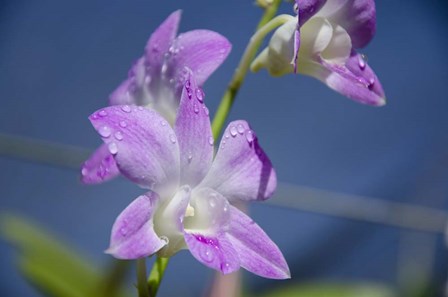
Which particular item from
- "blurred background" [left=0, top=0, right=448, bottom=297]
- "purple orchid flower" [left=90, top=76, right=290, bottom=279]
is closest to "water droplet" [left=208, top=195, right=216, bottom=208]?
"purple orchid flower" [left=90, top=76, right=290, bottom=279]

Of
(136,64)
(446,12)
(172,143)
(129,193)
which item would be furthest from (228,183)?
(446,12)

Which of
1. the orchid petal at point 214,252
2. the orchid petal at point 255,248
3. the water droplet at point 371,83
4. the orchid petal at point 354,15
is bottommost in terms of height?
the orchid petal at point 255,248

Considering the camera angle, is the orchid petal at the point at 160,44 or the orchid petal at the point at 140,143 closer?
the orchid petal at the point at 140,143

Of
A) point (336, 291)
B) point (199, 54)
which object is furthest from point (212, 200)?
point (336, 291)

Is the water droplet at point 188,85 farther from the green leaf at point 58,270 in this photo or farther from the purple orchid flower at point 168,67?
the green leaf at point 58,270

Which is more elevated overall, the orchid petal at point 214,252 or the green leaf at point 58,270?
the orchid petal at point 214,252

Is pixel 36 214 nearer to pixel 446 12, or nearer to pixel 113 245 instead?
pixel 446 12

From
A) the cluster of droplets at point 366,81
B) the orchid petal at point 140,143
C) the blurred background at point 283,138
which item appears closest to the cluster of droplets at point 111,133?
the orchid petal at point 140,143

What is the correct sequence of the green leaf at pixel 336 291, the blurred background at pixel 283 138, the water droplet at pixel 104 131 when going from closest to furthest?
the water droplet at pixel 104 131, the green leaf at pixel 336 291, the blurred background at pixel 283 138
